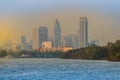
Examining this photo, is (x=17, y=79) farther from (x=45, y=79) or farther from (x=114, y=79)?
(x=114, y=79)

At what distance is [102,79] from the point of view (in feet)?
272

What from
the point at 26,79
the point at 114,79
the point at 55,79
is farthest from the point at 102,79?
the point at 26,79

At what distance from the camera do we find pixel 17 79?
274 feet

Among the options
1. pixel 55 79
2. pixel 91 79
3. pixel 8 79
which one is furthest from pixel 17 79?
pixel 91 79

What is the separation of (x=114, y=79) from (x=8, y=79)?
18.3 meters

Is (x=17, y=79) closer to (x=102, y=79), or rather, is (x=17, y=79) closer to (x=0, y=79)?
(x=0, y=79)

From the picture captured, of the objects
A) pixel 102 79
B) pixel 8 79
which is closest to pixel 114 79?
pixel 102 79

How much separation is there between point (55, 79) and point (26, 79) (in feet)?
16.4

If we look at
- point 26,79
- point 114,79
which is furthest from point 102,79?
point 26,79

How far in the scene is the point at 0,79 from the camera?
3287 inches

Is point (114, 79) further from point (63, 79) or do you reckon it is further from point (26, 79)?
point (26, 79)

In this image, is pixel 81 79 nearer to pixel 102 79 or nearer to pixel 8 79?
pixel 102 79

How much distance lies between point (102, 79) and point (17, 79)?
14723mm

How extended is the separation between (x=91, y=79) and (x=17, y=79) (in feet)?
42.1
